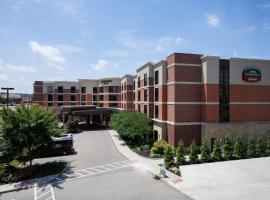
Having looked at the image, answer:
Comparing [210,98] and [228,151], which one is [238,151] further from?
[210,98]

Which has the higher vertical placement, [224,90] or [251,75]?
[251,75]

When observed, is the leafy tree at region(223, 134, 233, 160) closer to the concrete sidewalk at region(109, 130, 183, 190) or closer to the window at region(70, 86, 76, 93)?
the concrete sidewalk at region(109, 130, 183, 190)

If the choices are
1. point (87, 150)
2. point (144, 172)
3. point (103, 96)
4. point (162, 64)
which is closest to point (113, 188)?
point (144, 172)

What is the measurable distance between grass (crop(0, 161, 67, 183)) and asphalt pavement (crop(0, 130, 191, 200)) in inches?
54.5

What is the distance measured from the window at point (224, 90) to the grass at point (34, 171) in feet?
72.4

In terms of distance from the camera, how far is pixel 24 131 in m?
20.1

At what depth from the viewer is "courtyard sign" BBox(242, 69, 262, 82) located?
97.2 ft

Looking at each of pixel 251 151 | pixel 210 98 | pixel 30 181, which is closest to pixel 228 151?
pixel 251 151

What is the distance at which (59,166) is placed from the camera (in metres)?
22.4

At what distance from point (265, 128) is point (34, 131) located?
3118 centimetres

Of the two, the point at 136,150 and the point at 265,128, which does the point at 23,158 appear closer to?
the point at 136,150

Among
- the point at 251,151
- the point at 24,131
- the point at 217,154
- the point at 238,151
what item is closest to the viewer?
the point at 24,131

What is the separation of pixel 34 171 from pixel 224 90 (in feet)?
85.4

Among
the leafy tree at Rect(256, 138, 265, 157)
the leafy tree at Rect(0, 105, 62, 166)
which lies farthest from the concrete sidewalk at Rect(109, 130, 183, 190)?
the leafy tree at Rect(256, 138, 265, 157)
